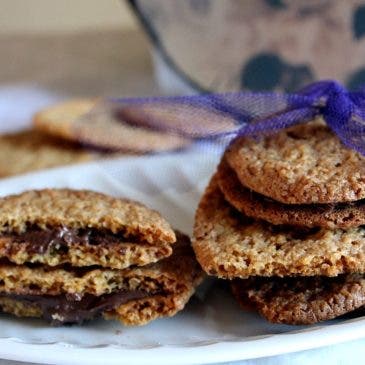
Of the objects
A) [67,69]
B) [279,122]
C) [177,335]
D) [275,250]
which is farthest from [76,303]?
[67,69]

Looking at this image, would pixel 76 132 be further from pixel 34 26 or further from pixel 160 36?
pixel 34 26

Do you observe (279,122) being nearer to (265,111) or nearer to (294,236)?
(265,111)

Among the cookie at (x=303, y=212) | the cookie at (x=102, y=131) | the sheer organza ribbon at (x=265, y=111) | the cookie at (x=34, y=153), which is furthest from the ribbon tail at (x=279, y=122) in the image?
the cookie at (x=34, y=153)

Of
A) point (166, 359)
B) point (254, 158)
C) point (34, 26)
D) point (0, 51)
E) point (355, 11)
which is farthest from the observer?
point (34, 26)

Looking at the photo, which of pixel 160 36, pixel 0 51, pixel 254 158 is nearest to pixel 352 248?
pixel 254 158

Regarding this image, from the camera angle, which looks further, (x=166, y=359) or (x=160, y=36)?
(x=160, y=36)

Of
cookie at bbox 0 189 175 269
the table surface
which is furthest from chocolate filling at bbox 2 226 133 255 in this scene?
the table surface

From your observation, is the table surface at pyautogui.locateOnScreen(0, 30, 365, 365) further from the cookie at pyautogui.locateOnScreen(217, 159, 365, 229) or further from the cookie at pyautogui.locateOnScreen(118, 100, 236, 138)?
the cookie at pyautogui.locateOnScreen(217, 159, 365, 229)
